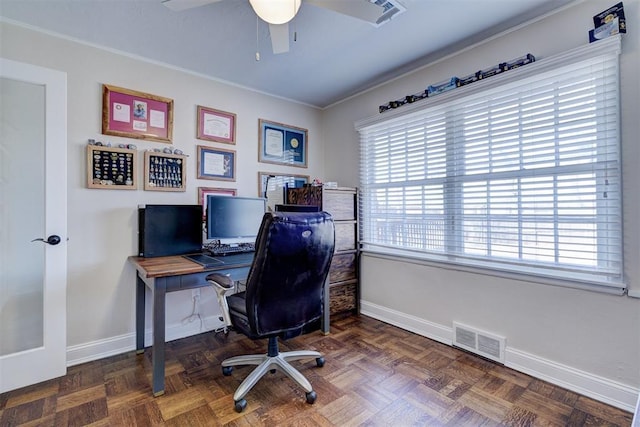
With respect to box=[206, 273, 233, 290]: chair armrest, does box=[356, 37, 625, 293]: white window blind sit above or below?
above

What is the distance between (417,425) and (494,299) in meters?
1.09

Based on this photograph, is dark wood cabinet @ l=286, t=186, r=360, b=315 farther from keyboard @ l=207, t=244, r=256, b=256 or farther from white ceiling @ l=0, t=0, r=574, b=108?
white ceiling @ l=0, t=0, r=574, b=108

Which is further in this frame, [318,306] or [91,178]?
[91,178]

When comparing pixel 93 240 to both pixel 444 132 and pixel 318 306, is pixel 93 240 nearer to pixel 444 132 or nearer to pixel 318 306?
pixel 318 306

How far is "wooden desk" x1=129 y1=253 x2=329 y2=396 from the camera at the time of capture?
1.74 m

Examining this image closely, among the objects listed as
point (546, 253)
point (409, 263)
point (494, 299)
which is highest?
point (546, 253)

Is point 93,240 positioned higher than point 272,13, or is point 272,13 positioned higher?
point 272,13

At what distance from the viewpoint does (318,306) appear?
72.3 inches

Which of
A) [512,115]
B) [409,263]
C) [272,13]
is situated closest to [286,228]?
[272,13]

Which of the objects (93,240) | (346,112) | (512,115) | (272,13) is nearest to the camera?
(272,13)

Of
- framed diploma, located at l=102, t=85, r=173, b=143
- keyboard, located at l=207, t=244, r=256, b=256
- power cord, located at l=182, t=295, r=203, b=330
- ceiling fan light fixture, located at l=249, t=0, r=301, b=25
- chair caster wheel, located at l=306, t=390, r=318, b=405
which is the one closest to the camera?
ceiling fan light fixture, located at l=249, t=0, r=301, b=25

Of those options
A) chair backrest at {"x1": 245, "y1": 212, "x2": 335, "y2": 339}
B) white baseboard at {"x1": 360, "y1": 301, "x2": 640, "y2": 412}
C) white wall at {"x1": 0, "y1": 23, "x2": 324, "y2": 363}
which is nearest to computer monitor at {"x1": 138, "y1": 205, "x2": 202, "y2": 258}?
white wall at {"x1": 0, "y1": 23, "x2": 324, "y2": 363}

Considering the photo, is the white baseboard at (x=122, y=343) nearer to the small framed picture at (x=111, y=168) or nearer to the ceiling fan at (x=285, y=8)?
the small framed picture at (x=111, y=168)

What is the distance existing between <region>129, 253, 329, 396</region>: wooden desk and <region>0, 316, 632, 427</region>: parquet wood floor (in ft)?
0.60
